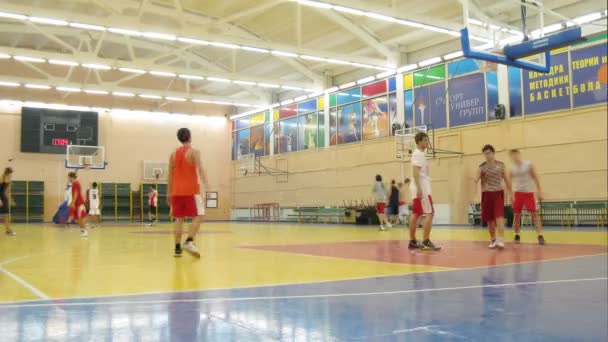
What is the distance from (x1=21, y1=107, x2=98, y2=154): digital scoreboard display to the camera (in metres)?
30.9

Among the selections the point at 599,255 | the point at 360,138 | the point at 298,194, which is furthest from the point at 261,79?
the point at 599,255

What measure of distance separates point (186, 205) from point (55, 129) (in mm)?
27068

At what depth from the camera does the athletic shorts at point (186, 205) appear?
25.2 ft

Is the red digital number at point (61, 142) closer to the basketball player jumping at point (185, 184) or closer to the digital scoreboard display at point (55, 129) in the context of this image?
the digital scoreboard display at point (55, 129)

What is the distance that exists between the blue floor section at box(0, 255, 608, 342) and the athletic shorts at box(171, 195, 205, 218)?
319 cm

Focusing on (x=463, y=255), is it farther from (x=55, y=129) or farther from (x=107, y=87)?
(x=55, y=129)

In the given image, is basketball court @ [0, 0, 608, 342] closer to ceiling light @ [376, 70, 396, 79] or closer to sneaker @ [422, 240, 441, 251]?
sneaker @ [422, 240, 441, 251]

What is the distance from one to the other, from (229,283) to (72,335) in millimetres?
2200

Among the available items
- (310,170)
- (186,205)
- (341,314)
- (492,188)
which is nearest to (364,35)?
(310,170)

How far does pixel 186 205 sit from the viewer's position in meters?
7.72

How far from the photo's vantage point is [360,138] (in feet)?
93.5

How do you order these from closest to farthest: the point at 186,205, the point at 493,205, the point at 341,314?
the point at 341,314 → the point at 186,205 → the point at 493,205

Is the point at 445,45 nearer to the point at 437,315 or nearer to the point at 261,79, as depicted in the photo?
the point at 261,79

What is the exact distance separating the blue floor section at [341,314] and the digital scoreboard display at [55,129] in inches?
1189
